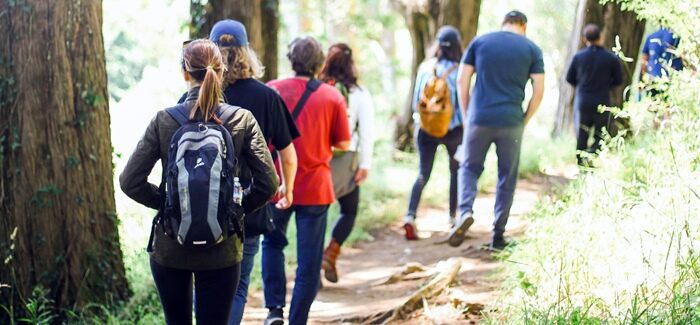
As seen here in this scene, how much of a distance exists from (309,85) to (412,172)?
320 inches

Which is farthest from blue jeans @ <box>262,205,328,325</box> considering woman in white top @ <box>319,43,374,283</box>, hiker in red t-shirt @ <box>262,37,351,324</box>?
woman in white top @ <box>319,43,374,283</box>

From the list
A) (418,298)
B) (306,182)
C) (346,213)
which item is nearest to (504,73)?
(346,213)

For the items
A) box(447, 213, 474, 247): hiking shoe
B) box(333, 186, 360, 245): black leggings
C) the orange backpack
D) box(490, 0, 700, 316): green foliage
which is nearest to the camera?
box(490, 0, 700, 316): green foliage

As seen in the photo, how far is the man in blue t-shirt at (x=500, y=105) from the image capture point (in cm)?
784

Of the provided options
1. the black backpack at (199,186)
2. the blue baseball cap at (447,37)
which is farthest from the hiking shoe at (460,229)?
the black backpack at (199,186)

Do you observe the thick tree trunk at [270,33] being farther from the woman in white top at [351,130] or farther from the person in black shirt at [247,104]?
the person in black shirt at [247,104]

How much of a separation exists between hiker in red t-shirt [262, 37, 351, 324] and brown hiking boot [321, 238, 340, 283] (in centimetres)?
164

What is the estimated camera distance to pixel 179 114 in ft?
14.3

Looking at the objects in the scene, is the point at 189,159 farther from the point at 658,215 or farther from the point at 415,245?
the point at 415,245

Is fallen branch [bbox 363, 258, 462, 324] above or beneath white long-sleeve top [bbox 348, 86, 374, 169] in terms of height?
beneath

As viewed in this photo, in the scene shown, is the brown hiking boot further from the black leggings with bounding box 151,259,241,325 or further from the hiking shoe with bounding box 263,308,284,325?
the black leggings with bounding box 151,259,241,325

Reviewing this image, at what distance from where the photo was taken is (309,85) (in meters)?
6.36

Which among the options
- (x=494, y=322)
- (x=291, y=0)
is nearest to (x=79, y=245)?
(x=494, y=322)

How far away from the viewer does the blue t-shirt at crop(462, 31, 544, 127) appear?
7820mm
